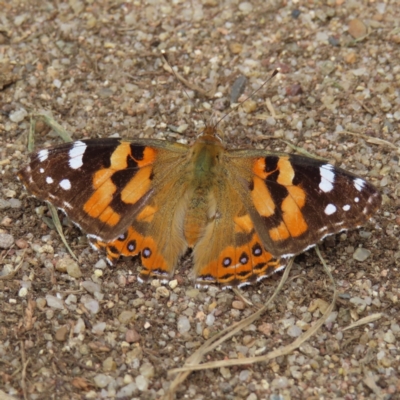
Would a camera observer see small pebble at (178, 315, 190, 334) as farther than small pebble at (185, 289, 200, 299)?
No

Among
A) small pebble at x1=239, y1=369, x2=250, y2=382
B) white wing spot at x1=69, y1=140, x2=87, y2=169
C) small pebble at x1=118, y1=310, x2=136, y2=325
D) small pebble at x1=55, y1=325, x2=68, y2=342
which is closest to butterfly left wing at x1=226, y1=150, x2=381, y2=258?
small pebble at x1=239, y1=369, x2=250, y2=382

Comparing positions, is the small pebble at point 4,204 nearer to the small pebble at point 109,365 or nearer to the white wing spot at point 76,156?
the white wing spot at point 76,156

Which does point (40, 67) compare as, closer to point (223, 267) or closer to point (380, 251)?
point (223, 267)

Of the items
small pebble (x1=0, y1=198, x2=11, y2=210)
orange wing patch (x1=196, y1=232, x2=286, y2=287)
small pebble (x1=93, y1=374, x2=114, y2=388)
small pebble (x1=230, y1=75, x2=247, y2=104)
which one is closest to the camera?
small pebble (x1=93, y1=374, x2=114, y2=388)

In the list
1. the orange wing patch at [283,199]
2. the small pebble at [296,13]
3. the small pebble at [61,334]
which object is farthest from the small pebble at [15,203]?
the small pebble at [296,13]

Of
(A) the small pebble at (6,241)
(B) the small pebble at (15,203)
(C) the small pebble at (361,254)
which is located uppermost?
(B) the small pebble at (15,203)

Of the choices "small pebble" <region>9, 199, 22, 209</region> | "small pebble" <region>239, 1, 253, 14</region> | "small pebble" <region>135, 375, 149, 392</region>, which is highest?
"small pebble" <region>239, 1, 253, 14</region>

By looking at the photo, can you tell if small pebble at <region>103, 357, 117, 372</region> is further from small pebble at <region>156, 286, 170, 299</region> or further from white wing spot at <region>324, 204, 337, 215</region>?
white wing spot at <region>324, 204, 337, 215</region>

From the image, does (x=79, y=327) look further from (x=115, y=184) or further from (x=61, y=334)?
(x=115, y=184)
